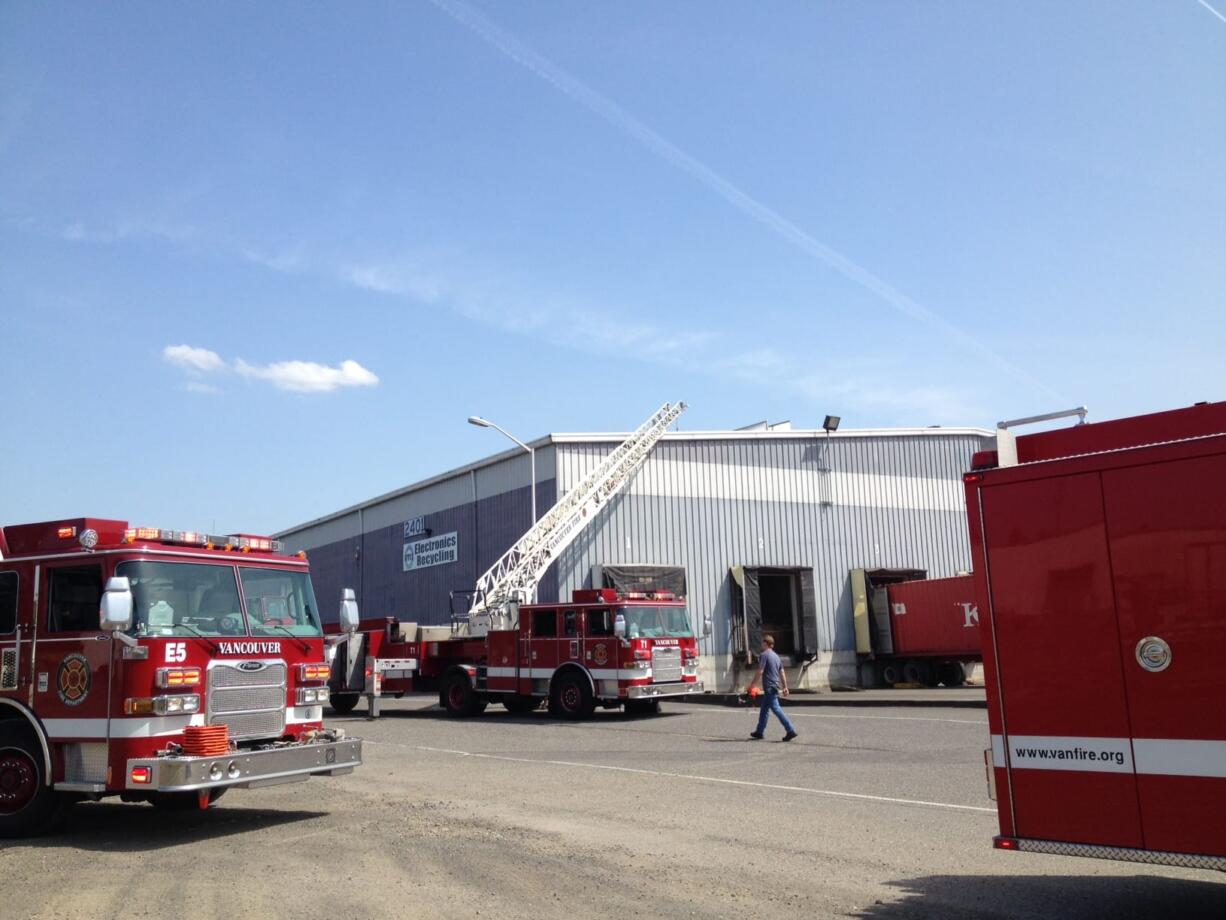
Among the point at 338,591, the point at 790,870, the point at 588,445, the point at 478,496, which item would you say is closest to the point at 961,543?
the point at 588,445

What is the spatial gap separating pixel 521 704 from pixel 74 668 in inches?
641

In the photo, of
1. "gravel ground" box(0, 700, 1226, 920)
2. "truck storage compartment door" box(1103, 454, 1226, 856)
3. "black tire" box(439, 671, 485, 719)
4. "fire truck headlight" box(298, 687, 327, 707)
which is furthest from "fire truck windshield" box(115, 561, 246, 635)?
"black tire" box(439, 671, 485, 719)

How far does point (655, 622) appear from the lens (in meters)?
23.3

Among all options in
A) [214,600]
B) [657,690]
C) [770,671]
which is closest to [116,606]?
[214,600]

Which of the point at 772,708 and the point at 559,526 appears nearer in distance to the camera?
the point at 772,708

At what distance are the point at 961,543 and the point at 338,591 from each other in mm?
26162

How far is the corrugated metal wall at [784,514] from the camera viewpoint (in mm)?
33688

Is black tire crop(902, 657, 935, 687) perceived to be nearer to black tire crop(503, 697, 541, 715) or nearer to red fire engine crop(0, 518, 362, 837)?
black tire crop(503, 697, 541, 715)

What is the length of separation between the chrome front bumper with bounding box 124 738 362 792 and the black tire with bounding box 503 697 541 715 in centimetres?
1447

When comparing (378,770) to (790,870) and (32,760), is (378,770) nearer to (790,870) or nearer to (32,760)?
(32,760)

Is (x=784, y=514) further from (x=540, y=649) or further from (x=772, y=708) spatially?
(x=772, y=708)

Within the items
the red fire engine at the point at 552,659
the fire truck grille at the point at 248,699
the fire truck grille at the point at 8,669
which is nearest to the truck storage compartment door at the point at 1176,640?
the fire truck grille at the point at 248,699

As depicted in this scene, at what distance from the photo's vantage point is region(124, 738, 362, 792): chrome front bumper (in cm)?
886

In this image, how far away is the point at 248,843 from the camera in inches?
365
